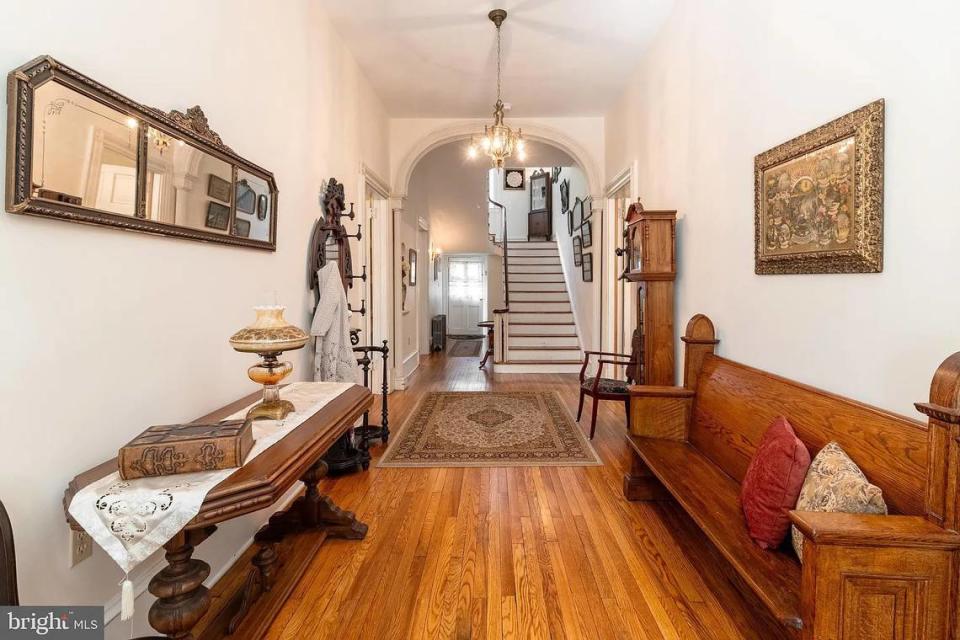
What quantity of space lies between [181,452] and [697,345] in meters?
2.52

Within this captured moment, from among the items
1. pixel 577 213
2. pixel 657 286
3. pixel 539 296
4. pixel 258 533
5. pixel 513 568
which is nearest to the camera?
pixel 513 568

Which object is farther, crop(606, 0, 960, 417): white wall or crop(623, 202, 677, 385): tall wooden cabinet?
crop(623, 202, 677, 385): tall wooden cabinet

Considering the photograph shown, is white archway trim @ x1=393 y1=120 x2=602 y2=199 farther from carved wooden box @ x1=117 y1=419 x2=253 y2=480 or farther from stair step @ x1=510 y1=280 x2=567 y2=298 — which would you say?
carved wooden box @ x1=117 y1=419 x2=253 y2=480

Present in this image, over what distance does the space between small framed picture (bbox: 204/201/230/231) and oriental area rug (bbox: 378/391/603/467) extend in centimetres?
191

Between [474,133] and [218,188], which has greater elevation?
[474,133]

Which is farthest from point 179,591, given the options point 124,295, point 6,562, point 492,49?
point 492,49

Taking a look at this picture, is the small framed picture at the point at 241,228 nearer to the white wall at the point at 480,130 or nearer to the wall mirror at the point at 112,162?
the wall mirror at the point at 112,162

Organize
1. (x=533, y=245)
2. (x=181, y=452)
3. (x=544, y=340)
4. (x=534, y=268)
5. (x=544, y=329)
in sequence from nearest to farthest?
(x=181, y=452)
(x=544, y=340)
(x=544, y=329)
(x=534, y=268)
(x=533, y=245)

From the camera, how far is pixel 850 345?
162cm

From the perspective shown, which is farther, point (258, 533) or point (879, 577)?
point (258, 533)

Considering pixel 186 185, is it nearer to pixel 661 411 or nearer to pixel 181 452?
pixel 181 452

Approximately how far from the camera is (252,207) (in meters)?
2.14

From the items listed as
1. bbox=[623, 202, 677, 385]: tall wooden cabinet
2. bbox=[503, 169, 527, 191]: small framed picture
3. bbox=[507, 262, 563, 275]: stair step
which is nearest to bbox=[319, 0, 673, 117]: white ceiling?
bbox=[623, 202, 677, 385]: tall wooden cabinet

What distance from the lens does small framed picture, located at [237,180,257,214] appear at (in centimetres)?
203
